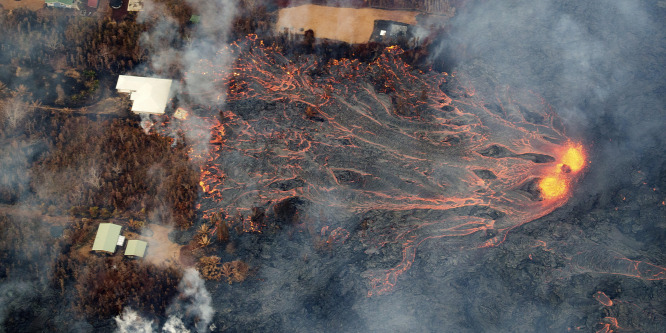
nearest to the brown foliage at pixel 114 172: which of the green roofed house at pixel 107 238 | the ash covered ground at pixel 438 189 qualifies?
the ash covered ground at pixel 438 189

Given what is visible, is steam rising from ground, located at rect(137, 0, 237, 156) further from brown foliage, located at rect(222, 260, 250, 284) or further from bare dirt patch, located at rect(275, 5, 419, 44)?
brown foliage, located at rect(222, 260, 250, 284)

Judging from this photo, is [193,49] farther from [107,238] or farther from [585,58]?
[585,58]

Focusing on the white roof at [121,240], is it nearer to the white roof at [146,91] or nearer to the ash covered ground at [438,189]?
the ash covered ground at [438,189]

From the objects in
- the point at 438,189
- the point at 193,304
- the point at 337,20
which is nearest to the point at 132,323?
the point at 193,304

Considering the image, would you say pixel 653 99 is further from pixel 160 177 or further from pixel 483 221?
pixel 160 177

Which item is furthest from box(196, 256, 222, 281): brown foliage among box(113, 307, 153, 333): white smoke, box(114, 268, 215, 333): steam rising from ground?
box(113, 307, 153, 333): white smoke

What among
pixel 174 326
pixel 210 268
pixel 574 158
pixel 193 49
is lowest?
pixel 174 326

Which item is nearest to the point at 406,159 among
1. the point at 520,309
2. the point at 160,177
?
the point at 520,309
